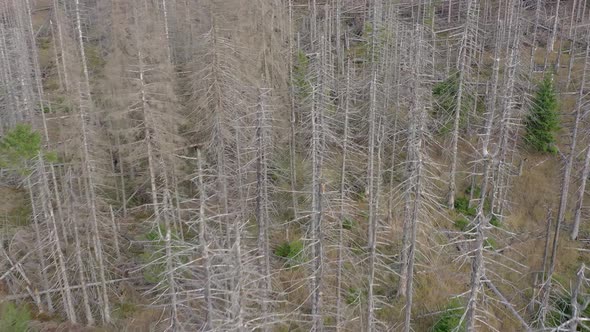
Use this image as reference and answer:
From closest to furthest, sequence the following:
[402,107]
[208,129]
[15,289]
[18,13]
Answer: [15,289] → [208,129] → [402,107] → [18,13]

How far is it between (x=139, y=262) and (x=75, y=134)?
286 inches

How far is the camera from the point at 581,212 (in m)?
31.5

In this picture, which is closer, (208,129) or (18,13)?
(208,129)

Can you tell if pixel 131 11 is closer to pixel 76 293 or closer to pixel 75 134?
pixel 75 134

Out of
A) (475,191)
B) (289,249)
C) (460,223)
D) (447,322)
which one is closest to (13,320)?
(289,249)

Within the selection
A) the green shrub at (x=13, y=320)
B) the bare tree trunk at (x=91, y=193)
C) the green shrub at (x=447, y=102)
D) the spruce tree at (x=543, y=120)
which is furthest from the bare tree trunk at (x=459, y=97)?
the green shrub at (x=13, y=320)

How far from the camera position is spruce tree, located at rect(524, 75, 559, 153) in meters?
33.4

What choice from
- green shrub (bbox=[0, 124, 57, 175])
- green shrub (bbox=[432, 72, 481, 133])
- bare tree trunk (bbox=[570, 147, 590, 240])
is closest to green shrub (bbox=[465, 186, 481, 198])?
green shrub (bbox=[432, 72, 481, 133])

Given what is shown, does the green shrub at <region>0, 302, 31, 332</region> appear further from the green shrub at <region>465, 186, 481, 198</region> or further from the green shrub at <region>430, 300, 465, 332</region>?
→ the green shrub at <region>465, 186, 481, 198</region>

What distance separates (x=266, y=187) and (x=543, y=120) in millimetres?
21059

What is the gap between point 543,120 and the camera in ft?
113

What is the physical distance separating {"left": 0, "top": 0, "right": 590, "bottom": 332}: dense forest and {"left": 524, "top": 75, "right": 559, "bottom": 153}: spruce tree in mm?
128

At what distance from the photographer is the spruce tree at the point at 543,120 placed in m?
33.4

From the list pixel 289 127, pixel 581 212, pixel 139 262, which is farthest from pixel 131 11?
pixel 581 212
